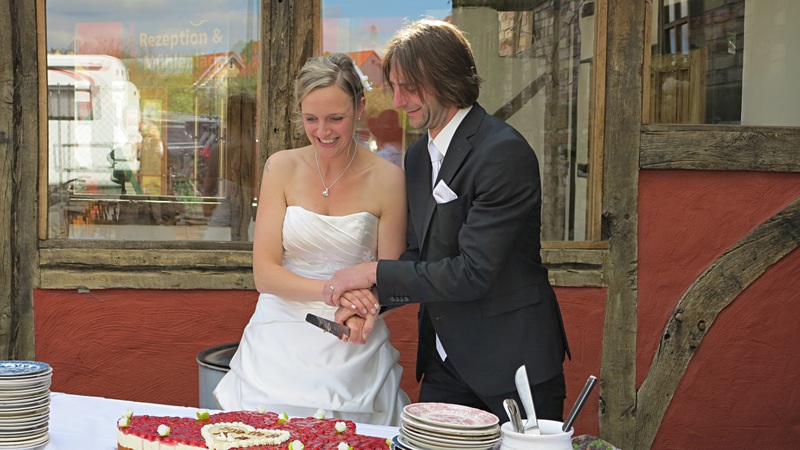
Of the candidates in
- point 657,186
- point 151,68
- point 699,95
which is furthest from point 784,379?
point 151,68

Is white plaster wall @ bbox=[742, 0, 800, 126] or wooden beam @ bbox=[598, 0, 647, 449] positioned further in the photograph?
white plaster wall @ bbox=[742, 0, 800, 126]

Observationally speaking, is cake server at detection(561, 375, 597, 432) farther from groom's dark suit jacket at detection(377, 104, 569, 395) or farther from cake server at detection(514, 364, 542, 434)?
groom's dark suit jacket at detection(377, 104, 569, 395)

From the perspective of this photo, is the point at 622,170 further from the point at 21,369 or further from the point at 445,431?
the point at 21,369

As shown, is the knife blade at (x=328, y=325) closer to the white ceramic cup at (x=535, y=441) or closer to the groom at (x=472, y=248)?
the groom at (x=472, y=248)

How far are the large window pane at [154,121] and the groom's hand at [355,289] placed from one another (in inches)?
71.5

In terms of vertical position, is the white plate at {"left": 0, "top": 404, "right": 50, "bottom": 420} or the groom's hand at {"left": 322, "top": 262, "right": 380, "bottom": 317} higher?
the groom's hand at {"left": 322, "top": 262, "right": 380, "bottom": 317}

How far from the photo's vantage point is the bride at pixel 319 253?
307cm

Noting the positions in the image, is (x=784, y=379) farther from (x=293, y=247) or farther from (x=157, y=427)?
(x=157, y=427)

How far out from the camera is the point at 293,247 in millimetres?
3277

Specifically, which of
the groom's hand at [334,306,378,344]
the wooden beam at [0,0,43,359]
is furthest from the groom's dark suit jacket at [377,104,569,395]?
the wooden beam at [0,0,43,359]

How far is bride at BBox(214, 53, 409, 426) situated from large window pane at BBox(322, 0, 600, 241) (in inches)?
53.6

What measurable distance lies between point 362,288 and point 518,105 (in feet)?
7.13

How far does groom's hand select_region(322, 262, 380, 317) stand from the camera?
277 centimetres

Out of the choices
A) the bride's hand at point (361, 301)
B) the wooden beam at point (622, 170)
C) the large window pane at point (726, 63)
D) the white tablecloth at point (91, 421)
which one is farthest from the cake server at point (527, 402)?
the large window pane at point (726, 63)
